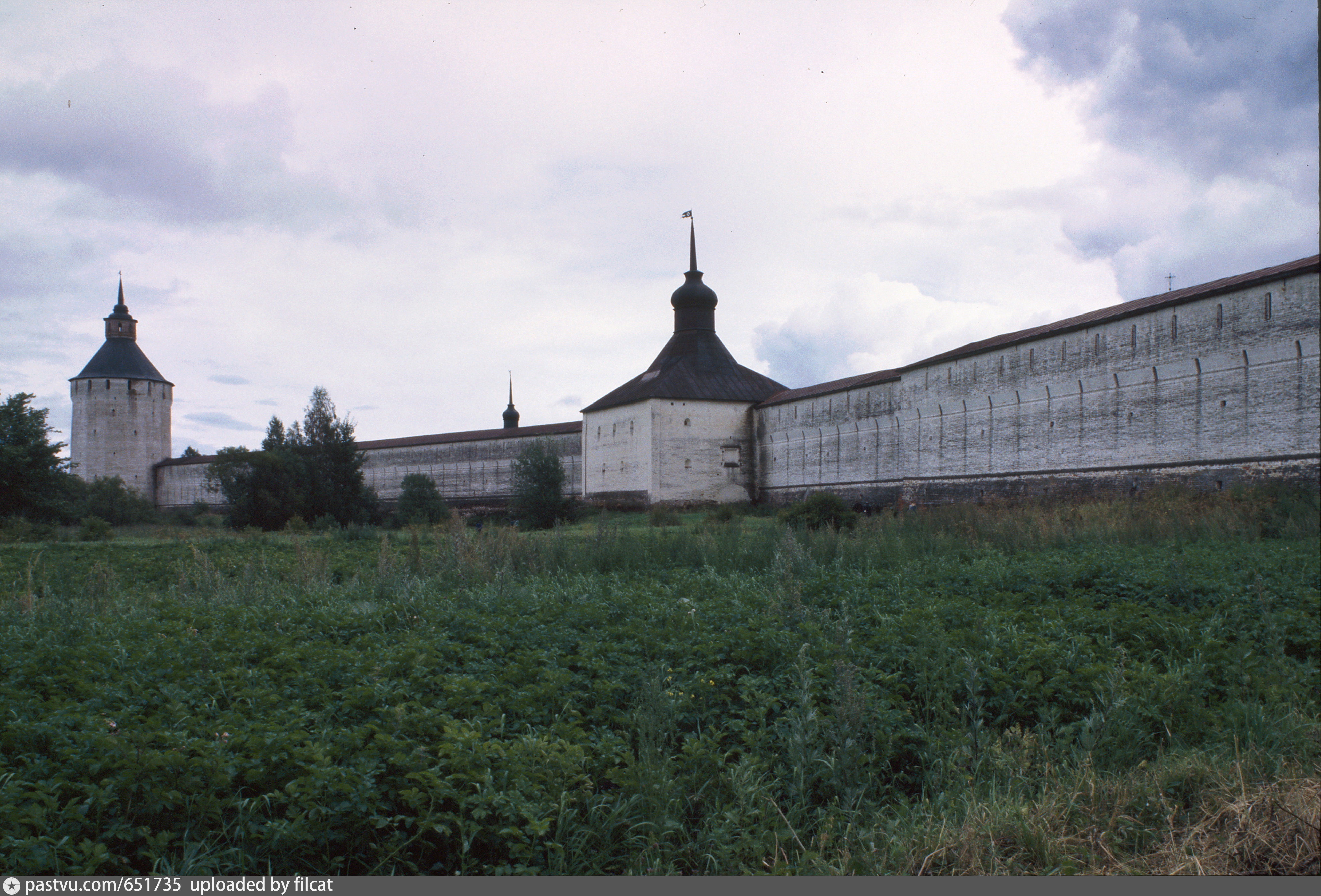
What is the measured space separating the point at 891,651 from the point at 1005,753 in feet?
4.14

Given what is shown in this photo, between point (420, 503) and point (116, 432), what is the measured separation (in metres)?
31.6

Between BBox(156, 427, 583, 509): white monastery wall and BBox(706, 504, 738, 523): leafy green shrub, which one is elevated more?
BBox(156, 427, 583, 509): white monastery wall

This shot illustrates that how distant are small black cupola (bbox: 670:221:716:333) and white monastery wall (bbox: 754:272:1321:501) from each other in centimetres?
1129

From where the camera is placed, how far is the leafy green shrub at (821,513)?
63.3ft

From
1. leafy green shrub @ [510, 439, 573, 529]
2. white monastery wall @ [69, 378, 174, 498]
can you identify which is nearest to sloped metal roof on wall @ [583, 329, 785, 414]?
leafy green shrub @ [510, 439, 573, 529]

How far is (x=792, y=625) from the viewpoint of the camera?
5.83m

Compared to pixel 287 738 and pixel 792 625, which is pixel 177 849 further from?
pixel 792 625

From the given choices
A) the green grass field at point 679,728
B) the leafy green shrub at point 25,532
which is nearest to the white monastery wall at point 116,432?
the leafy green shrub at point 25,532

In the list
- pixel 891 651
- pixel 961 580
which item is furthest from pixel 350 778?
pixel 961 580

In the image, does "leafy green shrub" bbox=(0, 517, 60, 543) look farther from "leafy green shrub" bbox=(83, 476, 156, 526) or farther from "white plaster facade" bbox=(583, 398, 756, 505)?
"white plaster facade" bbox=(583, 398, 756, 505)

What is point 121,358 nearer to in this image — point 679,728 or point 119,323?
point 119,323

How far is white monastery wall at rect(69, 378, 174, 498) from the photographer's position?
2024 inches

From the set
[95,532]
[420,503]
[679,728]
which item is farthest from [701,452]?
[679,728]

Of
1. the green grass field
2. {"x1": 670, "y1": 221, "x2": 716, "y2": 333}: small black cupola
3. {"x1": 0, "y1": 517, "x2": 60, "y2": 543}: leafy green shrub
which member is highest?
{"x1": 670, "y1": 221, "x2": 716, "y2": 333}: small black cupola
